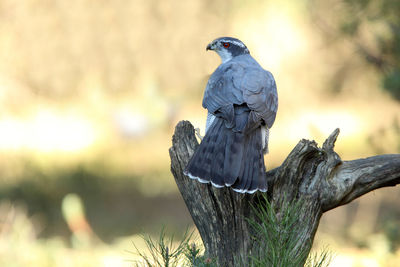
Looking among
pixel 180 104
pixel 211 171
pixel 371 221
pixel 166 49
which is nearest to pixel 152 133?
pixel 180 104

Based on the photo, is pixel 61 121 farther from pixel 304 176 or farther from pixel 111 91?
pixel 304 176

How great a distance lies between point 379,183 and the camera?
2014 mm

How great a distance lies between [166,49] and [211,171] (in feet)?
13.4

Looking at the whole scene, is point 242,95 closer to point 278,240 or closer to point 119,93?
point 278,240

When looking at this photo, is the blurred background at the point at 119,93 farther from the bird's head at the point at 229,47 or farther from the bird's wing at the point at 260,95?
the bird's wing at the point at 260,95

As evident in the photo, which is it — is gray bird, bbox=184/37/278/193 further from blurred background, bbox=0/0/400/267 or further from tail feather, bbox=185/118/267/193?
blurred background, bbox=0/0/400/267

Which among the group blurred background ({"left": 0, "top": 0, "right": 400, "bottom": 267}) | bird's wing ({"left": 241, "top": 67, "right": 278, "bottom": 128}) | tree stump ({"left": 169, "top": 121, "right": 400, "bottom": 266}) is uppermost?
blurred background ({"left": 0, "top": 0, "right": 400, "bottom": 267})

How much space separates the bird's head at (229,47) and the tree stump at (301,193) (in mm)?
1130

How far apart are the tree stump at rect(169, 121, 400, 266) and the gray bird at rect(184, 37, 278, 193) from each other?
8cm

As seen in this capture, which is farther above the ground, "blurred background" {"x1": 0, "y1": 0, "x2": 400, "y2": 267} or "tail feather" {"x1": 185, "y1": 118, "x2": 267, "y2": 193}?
"blurred background" {"x1": 0, "y1": 0, "x2": 400, "y2": 267}

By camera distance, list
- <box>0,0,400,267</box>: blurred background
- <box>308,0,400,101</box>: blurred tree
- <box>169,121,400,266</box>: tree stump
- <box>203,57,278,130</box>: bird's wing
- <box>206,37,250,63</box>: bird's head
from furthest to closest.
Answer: <box>0,0,400,267</box>: blurred background
<box>308,0,400,101</box>: blurred tree
<box>206,37,250,63</box>: bird's head
<box>203,57,278,130</box>: bird's wing
<box>169,121,400,266</box>: tree stump

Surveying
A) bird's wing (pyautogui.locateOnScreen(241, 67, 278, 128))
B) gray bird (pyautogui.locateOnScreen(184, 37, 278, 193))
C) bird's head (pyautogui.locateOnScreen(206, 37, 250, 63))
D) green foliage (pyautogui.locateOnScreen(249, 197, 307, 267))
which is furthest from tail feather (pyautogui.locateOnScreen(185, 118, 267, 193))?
bird's head (pyautogui.locateOnScreen(206, 37, 250, 63))

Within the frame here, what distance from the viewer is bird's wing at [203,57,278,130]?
2293 millimetres

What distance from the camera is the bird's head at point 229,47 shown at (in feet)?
9.89
